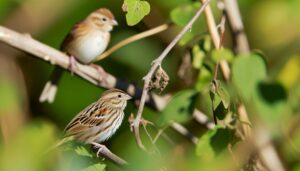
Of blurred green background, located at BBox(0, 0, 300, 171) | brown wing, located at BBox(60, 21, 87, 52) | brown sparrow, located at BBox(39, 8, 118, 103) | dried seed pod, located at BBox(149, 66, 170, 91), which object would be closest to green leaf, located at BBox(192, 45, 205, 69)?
blurred green background, located at BBox(0, 0, 300, 171)

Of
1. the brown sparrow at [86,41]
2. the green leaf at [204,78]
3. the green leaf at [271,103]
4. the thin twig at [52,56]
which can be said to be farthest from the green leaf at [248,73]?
the brown sparrow at [86,41]

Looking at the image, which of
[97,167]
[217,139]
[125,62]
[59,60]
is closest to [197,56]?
[59,60]

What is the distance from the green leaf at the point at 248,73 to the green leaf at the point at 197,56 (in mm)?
798

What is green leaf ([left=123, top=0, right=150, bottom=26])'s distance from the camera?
1801mm

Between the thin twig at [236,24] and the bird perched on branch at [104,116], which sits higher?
the thin twig at [236,24]

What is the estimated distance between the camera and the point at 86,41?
428 centimetres

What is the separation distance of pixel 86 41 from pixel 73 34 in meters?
0.18

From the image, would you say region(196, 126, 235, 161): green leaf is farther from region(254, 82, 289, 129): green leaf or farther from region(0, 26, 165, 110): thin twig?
region(0, 26, 165, 110): thin twig

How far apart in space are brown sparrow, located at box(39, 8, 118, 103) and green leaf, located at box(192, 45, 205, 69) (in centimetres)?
102

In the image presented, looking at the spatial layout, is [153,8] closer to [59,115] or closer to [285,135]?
[59,115]

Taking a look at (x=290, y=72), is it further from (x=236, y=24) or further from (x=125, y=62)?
(x=125, y=62)

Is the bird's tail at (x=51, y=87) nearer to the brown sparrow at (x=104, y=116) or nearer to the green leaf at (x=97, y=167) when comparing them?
the brown sparrow at (x=104, y=116)

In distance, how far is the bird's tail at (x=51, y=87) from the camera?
3.73m

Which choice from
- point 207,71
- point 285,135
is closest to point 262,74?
point 285,135
